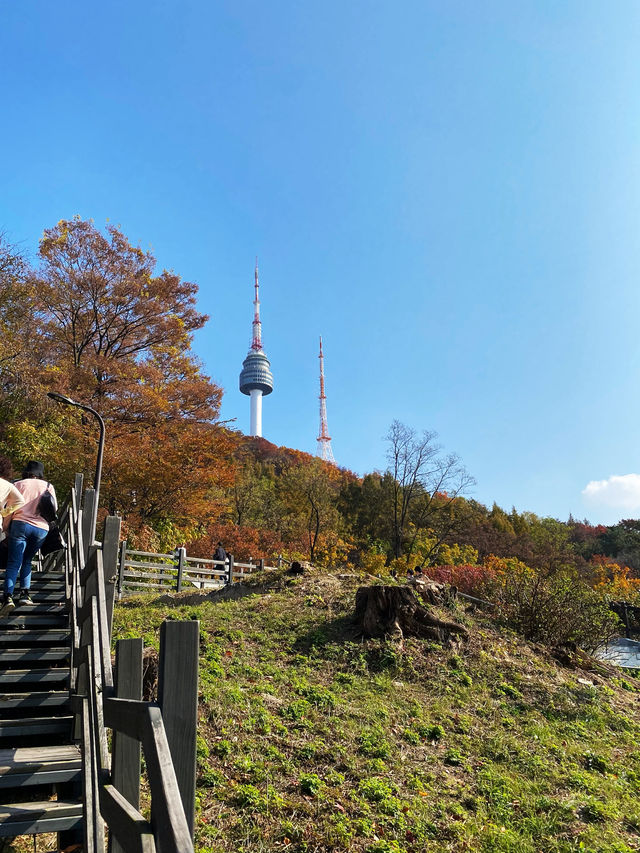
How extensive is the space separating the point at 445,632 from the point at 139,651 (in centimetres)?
891

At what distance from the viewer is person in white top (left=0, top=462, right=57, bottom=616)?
21.0ft

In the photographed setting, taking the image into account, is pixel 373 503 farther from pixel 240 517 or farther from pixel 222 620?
pixel 222 620

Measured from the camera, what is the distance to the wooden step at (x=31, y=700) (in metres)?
4.49

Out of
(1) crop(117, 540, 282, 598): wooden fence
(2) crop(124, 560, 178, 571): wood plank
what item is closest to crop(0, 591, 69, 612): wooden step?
(1) crop(117, 540, 282, 598): wooden fence

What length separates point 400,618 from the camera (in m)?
10.5

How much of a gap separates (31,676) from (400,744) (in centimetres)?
436

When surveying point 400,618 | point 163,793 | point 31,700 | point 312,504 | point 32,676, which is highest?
point 312,504

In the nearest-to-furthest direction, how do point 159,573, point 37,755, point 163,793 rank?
point 163,793
point 37,755
point 159,573

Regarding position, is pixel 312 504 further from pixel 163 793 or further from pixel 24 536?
pixel 163 793

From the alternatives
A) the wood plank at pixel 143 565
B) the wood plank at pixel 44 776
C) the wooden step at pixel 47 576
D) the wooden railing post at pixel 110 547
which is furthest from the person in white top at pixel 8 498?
the wood plank at pixel 143 565

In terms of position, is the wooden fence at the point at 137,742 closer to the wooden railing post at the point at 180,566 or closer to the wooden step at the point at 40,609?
the wooden step at the point at 40,609

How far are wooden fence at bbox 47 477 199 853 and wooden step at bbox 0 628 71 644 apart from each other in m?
1.84

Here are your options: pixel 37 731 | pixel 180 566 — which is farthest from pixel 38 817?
pixel 180 566

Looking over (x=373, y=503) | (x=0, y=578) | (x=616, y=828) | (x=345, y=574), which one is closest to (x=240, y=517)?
(x=373, y=503)
